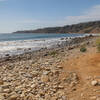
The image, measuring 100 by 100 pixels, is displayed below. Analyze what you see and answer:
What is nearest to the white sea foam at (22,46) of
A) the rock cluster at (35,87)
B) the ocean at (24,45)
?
the ocean at (24,45)

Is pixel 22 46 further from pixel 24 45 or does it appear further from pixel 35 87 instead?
pixel 35 87

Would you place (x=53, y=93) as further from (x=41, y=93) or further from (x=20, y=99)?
(x=20, y=99)

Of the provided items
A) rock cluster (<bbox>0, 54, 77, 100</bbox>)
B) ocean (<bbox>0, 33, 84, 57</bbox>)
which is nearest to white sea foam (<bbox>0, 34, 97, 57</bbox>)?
ocean (<bbox>0, 33, 84, 57</bbox>)

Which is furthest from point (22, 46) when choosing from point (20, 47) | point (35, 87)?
point (35, 87)

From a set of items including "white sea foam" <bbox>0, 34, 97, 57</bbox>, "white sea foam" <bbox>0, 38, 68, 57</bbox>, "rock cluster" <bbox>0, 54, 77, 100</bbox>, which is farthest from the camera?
"white sea foam" <bbox>0, 38, 68, 57</bbox>

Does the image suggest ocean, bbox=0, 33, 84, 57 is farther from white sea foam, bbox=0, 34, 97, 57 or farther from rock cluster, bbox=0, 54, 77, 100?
rock cluster, bbox=0, 54, 77, 100

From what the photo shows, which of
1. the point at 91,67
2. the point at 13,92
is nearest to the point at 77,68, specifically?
the point at 91,67

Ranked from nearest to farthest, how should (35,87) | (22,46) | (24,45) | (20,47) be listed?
(35,87)
(20,47)
(22,46)
(24,45)

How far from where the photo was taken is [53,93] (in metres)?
4.96

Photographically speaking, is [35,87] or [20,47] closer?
[35,87]

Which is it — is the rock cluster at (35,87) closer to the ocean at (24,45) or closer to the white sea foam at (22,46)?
the ocean at (24,45)

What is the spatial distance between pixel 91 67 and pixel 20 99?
13.3ft

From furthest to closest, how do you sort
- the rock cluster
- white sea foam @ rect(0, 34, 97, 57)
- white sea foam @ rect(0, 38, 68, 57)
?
white sea foam @ rect(0, 38, 68, 57) → white sea foam @ rect(0, 34, 97, 57) → the rock cluster

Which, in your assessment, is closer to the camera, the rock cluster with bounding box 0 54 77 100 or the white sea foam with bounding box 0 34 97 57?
the rock cluster with bounding box 0 54 77 100
